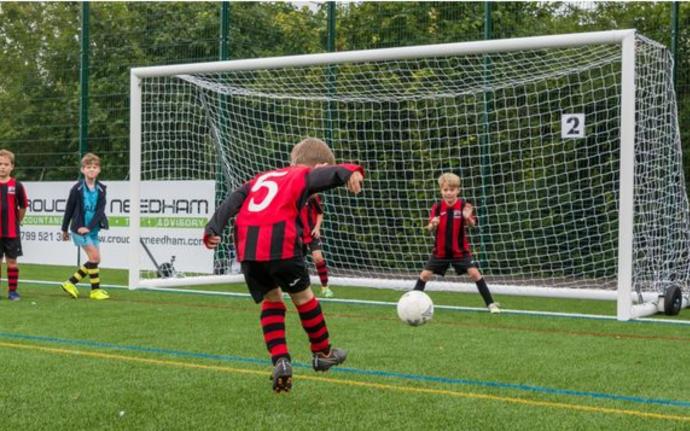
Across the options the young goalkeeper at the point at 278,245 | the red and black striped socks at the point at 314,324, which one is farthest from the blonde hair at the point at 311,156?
the red and black striped socks at the point at 314,324

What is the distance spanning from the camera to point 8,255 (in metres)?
10.5

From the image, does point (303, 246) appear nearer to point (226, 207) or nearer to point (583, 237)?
point (226, 207)

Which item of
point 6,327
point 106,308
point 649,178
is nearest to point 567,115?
point 649,178

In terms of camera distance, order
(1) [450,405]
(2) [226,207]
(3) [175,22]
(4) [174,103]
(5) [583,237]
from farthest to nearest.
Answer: (3) [175,22] < (4) [174,103] < (5) [583,237] < (2) [226,207] < (1) [450,405]

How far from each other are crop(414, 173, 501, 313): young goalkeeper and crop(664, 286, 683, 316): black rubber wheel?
159cm

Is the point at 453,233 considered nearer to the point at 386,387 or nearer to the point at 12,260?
the point at 386,387

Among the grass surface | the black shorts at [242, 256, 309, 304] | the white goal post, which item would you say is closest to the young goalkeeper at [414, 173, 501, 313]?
the grass surface

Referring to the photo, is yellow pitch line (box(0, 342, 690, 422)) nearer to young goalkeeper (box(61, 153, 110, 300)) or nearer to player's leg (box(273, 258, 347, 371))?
player's leg (box(273, 258, 347, 371))

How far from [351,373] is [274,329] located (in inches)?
33.3

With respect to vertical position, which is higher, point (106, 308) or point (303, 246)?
point (303, 246)

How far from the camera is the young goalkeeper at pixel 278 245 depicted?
5.04 meters

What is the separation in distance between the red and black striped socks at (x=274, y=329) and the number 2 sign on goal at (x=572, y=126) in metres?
6.06

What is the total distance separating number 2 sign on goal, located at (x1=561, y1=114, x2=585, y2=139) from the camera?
411 inches

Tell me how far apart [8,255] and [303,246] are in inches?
243
